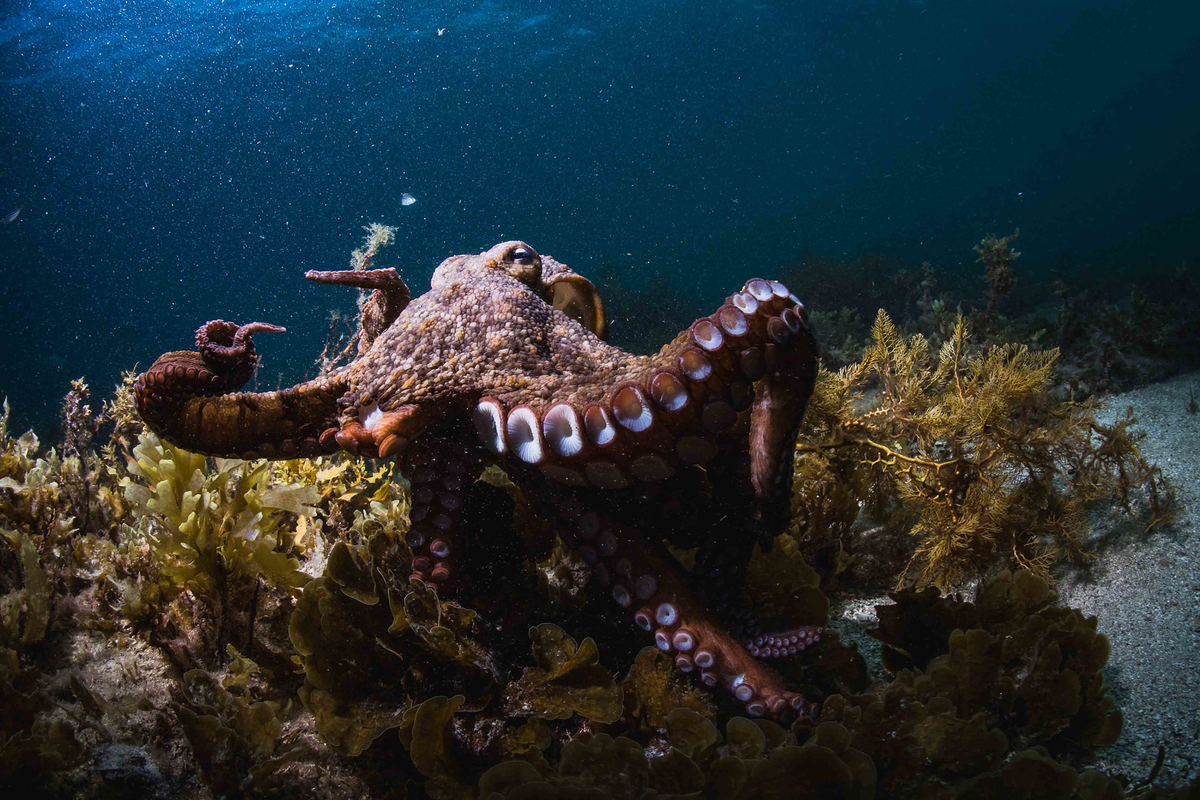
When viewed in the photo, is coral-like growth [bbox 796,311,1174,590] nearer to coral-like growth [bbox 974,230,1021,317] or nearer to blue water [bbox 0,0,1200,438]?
coral-like growth [bbox 974,230,1021,317]

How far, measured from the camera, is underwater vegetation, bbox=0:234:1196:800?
1.85 m

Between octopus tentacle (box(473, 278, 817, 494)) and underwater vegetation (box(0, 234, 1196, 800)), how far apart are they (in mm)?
732

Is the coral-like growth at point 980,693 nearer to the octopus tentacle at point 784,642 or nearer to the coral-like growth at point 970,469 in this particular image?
the octopus tentacle at point 784,642

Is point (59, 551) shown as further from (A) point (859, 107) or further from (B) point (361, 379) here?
(A) point (859, 107)

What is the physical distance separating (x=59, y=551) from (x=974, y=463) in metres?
5.53

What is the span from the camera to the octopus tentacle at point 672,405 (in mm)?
1709

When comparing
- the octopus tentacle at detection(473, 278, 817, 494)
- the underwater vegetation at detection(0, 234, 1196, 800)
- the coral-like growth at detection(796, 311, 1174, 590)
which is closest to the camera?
the octopus tentacle at detection(473, 278, 817, 494)

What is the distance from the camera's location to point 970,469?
3.72m

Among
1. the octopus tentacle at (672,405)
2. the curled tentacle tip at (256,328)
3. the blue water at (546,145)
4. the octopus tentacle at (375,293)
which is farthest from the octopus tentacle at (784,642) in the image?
the blue water at (546,145)

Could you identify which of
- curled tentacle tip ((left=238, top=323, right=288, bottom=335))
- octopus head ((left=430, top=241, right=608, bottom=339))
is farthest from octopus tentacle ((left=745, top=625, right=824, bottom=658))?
curled tentacle tip ((left=238, top=323, right=288, bottom=335))

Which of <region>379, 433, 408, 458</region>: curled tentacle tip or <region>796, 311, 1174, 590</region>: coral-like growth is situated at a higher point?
<region>379, 433, 408, 458</region>: curled tentacle tip

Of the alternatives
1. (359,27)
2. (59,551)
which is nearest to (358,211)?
(359,27)

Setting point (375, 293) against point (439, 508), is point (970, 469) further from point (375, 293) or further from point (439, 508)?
point (375, 293)

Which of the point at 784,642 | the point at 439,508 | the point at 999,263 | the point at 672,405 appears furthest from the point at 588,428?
the point at 999,263
